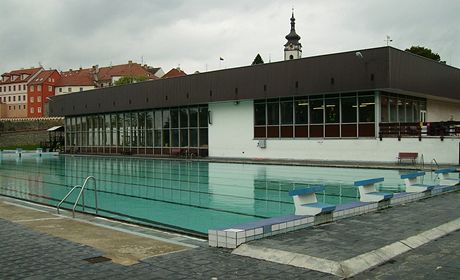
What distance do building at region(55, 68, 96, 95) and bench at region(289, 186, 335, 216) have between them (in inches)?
3842

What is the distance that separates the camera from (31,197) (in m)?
14.2

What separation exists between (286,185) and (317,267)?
36.1 ft

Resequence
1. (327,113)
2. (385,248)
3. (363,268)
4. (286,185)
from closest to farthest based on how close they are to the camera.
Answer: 1. (363,268)
2. (385,248)
3. (286,185)
4. (327,113)

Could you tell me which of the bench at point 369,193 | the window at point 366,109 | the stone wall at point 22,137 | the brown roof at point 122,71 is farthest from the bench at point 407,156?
the brown roof at point 122,71

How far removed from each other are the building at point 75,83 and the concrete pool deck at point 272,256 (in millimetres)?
98135

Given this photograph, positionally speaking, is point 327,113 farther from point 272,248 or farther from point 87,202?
point 272,248

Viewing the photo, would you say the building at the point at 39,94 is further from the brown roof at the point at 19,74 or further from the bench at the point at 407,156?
the bench at the point at 407,156

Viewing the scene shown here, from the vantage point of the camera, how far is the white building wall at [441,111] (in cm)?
3288

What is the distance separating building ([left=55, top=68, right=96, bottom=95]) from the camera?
3986 inches

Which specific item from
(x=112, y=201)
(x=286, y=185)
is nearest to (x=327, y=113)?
(x=286, y=185)

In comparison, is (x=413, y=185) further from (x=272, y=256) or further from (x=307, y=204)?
(x=272, y=256)

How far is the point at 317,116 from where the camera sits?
90.9 ft

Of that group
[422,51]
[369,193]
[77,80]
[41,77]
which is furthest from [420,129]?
[41,77]

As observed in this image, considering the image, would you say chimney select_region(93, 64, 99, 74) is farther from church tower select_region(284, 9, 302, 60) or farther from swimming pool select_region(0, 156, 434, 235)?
swimming pool select_region(0, 156, 434, 235)
